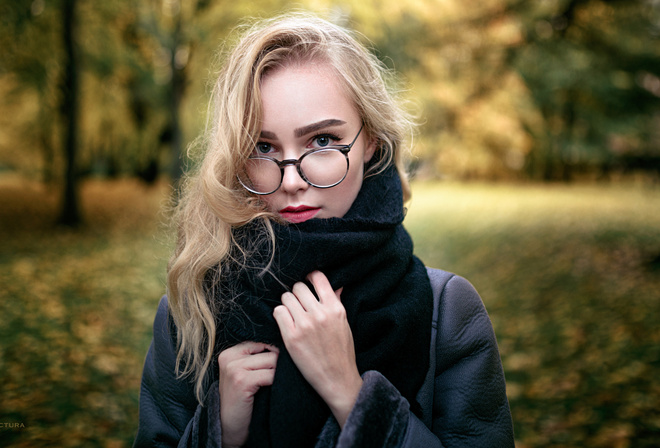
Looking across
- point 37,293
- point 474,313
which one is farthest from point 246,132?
point 37,293

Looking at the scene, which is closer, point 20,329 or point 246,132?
point 246,132

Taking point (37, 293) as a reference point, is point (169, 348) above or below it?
above

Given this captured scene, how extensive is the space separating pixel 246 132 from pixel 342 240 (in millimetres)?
364

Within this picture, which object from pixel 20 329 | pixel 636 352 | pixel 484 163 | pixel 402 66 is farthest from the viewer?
pixel 484 163

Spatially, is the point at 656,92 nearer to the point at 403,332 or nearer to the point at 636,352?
the point at 636,352

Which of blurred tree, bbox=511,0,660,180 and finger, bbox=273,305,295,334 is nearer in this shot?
finger, bbox=273,305,295,334

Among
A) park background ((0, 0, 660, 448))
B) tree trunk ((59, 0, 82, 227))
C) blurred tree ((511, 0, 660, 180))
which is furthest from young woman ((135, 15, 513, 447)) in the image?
tree trunk ((59, 0, 82, 227))

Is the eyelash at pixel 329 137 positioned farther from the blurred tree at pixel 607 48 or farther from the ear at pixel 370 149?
the blurred tree at pixel 607 48

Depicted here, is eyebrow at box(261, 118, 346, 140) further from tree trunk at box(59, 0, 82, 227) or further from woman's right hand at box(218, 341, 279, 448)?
tree trunk at box(59, 0, 82, 227)

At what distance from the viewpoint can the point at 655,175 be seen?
6.48 meters

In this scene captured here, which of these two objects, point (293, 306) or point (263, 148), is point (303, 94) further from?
point (293, 306)

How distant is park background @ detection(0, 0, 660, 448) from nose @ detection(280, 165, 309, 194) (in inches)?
22.0

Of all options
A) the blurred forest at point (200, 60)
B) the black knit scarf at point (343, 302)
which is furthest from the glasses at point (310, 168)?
the blurred forest at point (200, 60)

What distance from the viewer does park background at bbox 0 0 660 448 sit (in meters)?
3.81
